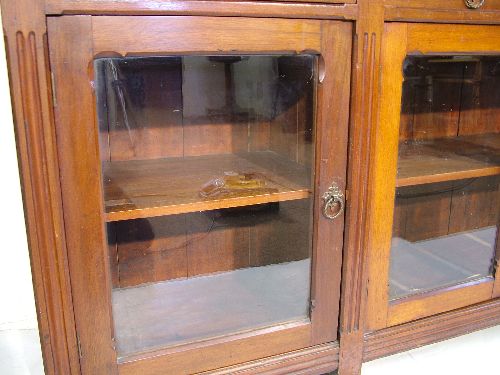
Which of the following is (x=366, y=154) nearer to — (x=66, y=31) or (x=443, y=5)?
(x=443, y=5)

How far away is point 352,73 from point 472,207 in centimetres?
43

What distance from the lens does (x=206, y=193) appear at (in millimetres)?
772

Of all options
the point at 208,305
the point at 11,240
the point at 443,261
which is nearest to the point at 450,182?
the point at 443,261

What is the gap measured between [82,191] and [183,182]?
180 mm

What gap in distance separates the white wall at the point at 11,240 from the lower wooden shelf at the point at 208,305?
361mm

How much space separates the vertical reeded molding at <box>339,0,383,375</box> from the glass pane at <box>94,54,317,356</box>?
63 mm

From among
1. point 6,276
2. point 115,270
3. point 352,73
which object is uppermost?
point 352,73

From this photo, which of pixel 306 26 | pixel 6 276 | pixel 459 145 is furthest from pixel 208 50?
pixel 6 276

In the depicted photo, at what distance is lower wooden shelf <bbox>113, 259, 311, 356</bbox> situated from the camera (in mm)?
749

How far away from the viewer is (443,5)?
77cm

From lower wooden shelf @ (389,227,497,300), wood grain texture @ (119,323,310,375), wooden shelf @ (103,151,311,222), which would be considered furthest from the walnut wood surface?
wood grain texture @ (119,323,310,375)

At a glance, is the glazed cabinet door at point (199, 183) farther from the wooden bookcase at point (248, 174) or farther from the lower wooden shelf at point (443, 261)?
the lower wooden shelf at point (443, 261)

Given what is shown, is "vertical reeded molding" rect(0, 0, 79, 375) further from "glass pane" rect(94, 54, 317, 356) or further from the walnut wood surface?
the walnut wood surface

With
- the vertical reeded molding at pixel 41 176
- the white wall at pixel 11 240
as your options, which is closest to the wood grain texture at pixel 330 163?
the vertical reeded molding at pixel 41 176
